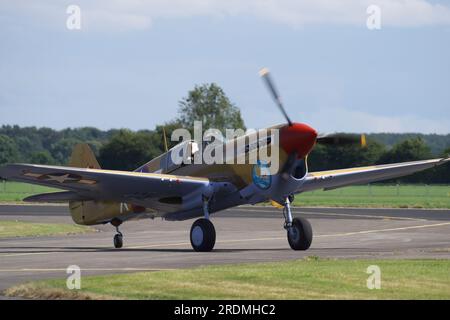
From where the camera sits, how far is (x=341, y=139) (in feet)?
81.4

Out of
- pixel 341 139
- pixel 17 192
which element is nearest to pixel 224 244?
pixel 341 139

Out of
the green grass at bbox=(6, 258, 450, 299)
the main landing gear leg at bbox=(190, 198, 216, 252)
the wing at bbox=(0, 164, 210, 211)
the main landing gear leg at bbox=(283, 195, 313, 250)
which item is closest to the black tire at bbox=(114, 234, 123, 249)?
the wing at bbox=(0, 164, 210, 211)

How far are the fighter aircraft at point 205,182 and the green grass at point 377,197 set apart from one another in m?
30.8

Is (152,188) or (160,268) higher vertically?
(152,188)

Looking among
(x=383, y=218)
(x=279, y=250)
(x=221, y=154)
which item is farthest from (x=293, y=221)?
(x=383, y=218)

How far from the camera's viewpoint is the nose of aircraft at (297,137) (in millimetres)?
23000

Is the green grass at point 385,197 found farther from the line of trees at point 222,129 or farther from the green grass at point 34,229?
the green grass at point 34,229

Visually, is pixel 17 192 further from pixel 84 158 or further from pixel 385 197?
pixel 84 158

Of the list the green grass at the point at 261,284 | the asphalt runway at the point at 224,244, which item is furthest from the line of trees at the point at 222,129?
the green grass at the point at 261,284

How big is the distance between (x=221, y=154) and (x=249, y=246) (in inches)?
157

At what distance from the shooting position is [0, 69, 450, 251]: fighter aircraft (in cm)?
2323

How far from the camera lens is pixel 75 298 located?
14523 millimetres

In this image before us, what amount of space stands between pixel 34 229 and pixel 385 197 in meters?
39.7
